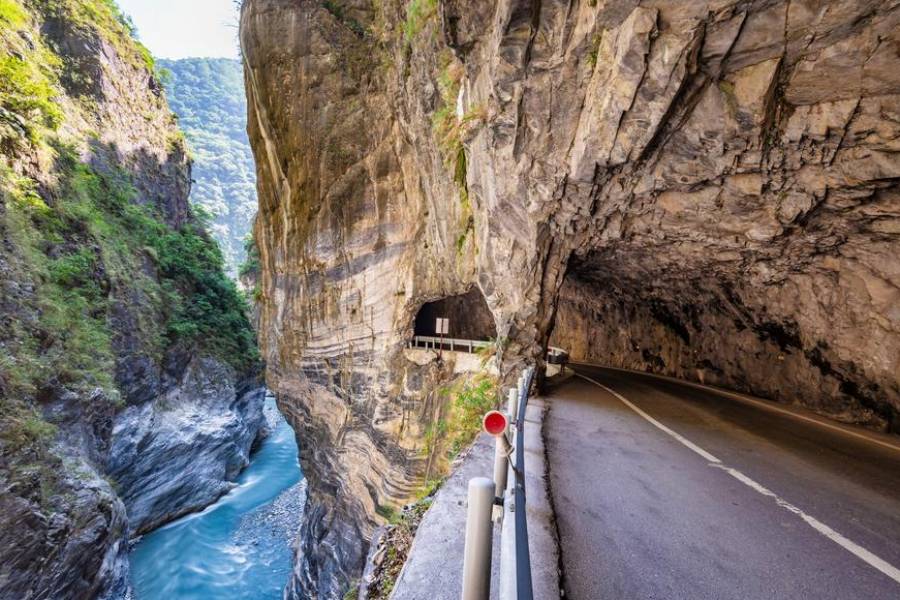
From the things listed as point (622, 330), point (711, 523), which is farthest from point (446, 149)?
point (622, 330)

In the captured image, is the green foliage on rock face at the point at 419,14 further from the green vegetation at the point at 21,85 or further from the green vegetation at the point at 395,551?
the green vegetation at the point at 21,85

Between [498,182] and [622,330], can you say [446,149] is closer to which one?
[498,182]

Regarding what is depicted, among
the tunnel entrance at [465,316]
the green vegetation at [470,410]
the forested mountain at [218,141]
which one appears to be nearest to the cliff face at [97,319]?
the green vegetation at [470,410]

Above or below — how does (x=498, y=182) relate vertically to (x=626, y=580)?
above

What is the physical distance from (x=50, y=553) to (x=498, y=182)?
15.5m

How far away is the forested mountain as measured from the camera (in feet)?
338

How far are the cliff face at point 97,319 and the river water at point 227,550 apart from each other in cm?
139

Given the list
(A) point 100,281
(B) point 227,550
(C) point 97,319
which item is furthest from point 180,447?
(A) point 100,281

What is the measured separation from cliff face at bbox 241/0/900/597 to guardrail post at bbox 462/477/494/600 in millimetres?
6500

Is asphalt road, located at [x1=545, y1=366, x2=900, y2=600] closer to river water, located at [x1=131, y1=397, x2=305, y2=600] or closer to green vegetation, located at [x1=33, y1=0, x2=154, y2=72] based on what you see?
river water, located at [x1=131, y1=397, x2=305, y2=600]

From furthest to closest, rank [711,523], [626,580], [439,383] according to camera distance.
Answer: [439,383] < [711,523] < [626,580]

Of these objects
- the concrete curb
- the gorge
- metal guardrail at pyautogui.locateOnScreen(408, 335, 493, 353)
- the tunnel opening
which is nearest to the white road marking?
the concrete curb

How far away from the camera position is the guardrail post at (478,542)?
1469 mm

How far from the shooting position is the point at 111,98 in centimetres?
2125
